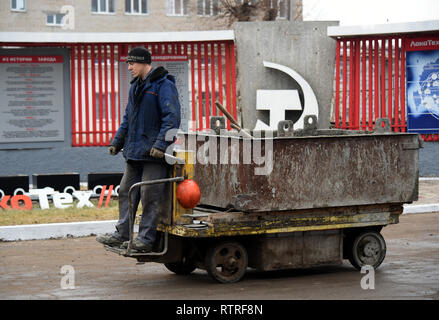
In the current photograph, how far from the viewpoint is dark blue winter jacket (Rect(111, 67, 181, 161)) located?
853cm

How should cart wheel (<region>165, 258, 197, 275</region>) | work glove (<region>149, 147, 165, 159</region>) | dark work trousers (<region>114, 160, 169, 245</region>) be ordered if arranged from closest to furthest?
work glove (<region>149, 147, 165, 159</region>), dark work trousers (<region>114, 160, 169, 245</region>), cart wheel (<region>165, 258, 197, 275</region>)

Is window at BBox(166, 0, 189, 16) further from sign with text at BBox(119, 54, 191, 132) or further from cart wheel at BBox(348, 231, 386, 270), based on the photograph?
cart wheel at BBox(348, 231, 386, 270)

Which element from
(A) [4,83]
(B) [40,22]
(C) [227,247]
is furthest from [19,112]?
(B) [40,22]

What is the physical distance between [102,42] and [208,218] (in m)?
9.43

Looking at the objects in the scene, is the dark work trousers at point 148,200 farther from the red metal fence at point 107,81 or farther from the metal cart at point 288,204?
the red metal fence at point 107,81

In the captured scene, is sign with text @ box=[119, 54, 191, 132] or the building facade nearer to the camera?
sign with text @ box=[119, 54, 191, 132]

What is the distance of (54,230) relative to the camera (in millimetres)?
12641

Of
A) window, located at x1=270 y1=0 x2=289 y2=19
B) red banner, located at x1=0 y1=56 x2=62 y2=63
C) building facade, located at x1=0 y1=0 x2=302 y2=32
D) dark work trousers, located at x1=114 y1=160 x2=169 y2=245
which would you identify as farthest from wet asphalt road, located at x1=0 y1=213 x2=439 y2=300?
building facade, located at x1=0 y1=0 x2=302 y2=32

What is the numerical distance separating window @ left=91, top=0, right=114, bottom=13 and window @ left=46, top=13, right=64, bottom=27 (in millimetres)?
2169

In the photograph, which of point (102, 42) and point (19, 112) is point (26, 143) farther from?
point (102, 42)

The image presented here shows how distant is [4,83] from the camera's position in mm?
16812

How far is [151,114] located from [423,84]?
1050 centimetres

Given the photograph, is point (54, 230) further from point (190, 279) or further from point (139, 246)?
point (139, 246)

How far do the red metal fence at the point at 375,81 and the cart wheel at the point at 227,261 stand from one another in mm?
9569
